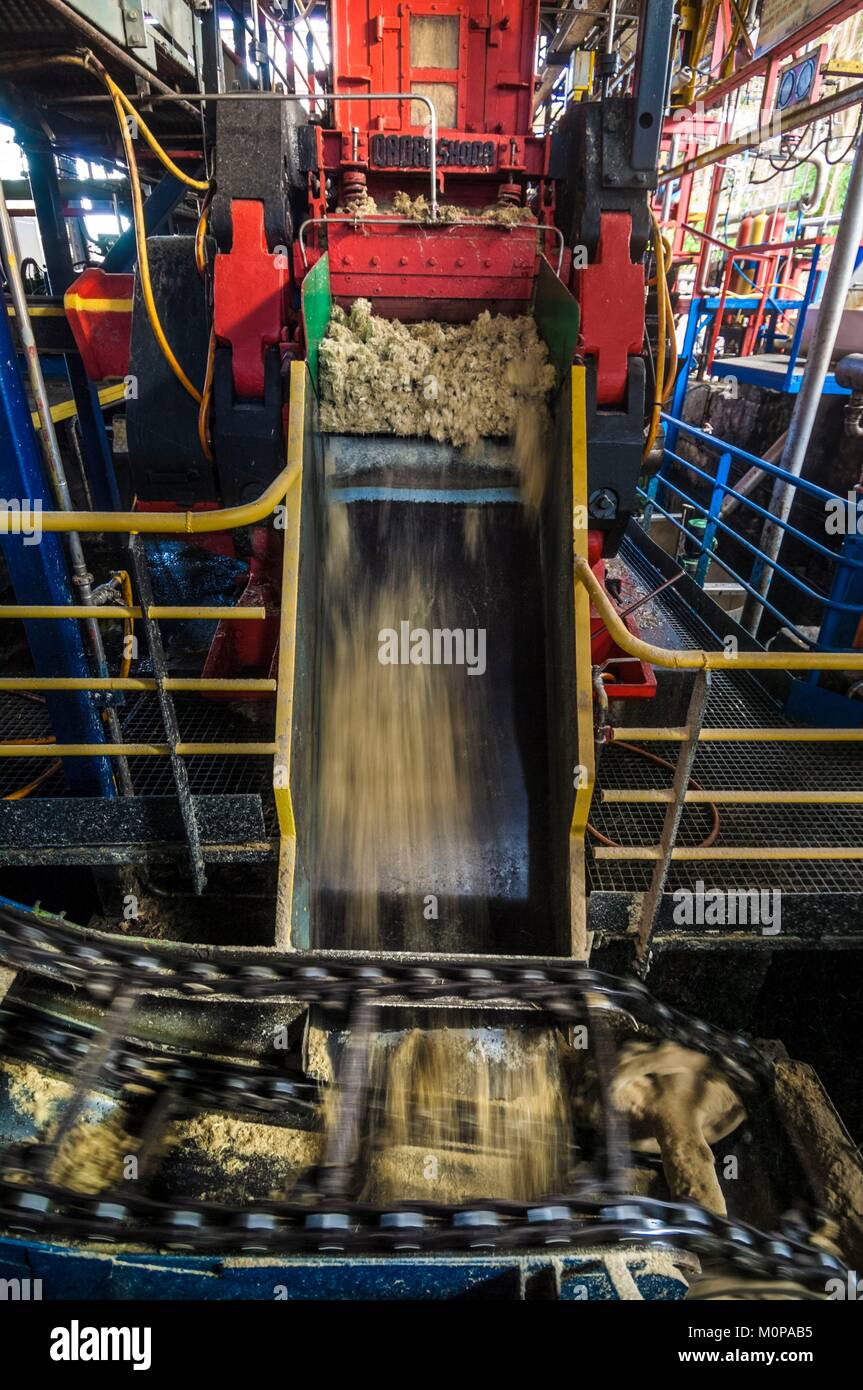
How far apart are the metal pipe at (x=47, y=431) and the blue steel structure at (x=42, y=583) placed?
5cm

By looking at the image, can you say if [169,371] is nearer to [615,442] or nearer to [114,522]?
[114,522]

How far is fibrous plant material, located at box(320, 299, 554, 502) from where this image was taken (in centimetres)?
314

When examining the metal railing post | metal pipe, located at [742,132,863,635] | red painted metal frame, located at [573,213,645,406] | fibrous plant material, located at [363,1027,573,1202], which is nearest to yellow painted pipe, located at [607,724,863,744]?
the metal railing post

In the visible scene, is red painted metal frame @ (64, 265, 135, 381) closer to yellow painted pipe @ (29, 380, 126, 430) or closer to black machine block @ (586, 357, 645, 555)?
yellow painted pipe @ (29, 380, 126, 430)

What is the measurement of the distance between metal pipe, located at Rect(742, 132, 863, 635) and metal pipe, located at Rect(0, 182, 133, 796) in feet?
11.7

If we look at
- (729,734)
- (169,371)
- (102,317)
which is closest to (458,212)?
(169,371)

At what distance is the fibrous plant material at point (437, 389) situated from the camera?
3.14 metres

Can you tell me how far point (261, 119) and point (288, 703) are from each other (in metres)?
2.39

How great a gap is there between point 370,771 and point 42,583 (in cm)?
137

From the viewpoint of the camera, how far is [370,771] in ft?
9.27

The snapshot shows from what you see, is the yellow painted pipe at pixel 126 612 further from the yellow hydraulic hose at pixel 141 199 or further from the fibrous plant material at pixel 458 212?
the fibrous plant material at pixel 458 212

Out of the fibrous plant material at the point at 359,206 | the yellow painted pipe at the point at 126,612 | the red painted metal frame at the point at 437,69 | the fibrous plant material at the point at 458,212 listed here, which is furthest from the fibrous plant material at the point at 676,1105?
the red painted metal frame at the point at 437,69

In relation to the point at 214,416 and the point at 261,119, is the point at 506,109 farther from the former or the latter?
the point at 214,416

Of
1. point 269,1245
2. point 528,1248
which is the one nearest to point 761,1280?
point 528,1248
